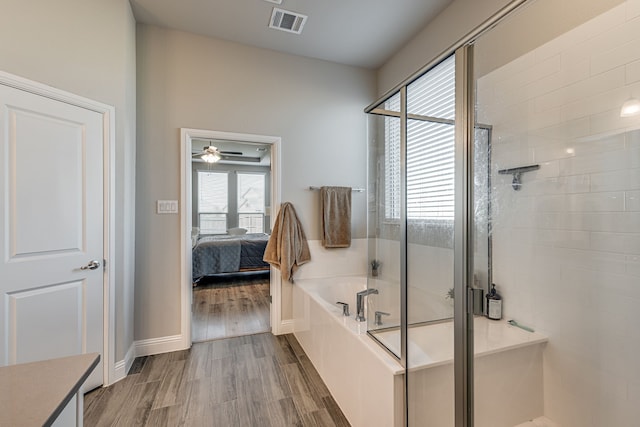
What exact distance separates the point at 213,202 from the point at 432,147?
270 inches

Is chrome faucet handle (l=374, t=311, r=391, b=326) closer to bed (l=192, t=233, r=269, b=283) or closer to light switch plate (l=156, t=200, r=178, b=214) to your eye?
light switch plate (l=156, t=200, r=178, b=214)

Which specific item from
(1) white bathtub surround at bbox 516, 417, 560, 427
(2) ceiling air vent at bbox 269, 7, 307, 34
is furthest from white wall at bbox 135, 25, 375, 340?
(1) white bathtub surround at bbox 516, 417, 560, 427

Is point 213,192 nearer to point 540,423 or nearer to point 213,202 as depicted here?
point 213,202

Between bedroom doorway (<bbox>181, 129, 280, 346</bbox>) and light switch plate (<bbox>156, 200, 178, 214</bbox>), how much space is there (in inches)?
2.9

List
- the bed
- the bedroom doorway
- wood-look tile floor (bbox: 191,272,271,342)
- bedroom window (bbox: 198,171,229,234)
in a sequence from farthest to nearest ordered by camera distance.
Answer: bedroom window (bbox: 198,171,229,234)
the bed
wood-look tile floor (bbox: 191,272,271,342)
the bedroom doorway

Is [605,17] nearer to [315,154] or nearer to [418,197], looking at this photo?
[418,197]

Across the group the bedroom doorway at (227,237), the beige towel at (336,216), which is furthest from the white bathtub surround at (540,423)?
the bedroom doorway at (227,237)

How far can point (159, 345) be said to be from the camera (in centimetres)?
249

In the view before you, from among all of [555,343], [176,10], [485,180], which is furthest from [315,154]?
[555,343]

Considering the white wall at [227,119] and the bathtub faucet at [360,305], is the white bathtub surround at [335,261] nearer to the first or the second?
the white wall at [227,119]

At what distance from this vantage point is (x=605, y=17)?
1.27 m

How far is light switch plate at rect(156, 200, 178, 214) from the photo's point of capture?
2504mm

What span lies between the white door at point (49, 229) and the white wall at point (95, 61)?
0.14 metres

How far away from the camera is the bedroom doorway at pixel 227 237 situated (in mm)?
2637
